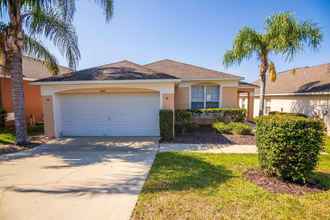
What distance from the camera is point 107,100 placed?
10273 millimetres

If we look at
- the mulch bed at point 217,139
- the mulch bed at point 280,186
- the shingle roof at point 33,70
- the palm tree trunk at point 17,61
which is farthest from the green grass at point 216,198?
the shingle roof at point 33,70

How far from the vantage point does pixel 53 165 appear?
19.4 feet

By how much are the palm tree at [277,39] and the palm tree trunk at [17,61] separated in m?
11.9

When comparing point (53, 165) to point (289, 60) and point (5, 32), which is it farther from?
point (289, 60)

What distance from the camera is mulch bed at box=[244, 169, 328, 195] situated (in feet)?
13.9

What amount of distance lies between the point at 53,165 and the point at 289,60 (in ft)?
43.4

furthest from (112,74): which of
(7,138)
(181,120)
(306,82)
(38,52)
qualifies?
(306,82)

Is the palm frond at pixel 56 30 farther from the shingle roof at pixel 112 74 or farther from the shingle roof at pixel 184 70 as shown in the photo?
the shingle roof at pixel 184 70

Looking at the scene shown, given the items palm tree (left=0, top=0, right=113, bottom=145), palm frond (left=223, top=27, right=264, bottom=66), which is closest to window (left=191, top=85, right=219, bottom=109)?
palm frond (left=223, top=27, right=264, bottom=66)

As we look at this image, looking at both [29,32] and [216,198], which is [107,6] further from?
[216,198]

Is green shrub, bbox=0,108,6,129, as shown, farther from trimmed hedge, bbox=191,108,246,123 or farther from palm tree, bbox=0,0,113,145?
trimmed hedge, bbox=191,108,246,123

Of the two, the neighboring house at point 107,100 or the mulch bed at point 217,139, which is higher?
the neighboring house at point 107,100

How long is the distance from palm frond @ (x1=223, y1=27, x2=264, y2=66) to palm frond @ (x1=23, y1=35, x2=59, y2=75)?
11.3m

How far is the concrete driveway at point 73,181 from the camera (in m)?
3.42
